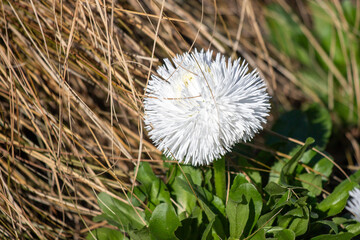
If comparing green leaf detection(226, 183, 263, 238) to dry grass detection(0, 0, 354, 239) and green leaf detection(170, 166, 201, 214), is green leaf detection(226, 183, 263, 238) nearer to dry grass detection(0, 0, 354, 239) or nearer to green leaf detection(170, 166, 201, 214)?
green leaf detection(170, 166, 201, 214)

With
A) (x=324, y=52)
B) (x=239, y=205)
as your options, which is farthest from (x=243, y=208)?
(x=324, y=52)

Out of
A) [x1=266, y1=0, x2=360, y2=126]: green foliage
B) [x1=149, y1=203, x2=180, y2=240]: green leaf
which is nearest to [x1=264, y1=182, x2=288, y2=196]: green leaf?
[x1=149, y1=203, x2=180, y2=240]: green leaf

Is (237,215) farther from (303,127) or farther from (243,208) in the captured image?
(303,127)

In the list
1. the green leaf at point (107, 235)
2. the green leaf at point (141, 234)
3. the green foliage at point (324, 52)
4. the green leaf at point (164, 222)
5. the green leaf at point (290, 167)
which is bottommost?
the green leaf at point (107, 235)

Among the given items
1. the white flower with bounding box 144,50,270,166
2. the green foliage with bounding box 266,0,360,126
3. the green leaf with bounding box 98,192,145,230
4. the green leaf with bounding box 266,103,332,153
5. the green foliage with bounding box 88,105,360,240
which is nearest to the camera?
the white flower with bounding box 144,50,270,166

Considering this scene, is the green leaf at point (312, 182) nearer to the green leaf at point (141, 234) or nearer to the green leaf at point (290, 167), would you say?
the green leaf at point (290, 167)

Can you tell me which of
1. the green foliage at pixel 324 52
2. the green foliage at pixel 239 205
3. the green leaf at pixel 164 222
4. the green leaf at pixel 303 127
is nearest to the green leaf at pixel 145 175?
the green foliage at pixel 239 205

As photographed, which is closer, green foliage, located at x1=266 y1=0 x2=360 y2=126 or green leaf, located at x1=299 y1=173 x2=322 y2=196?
green leaf, located at x1=299 y1=173 x2=322 y2=196
